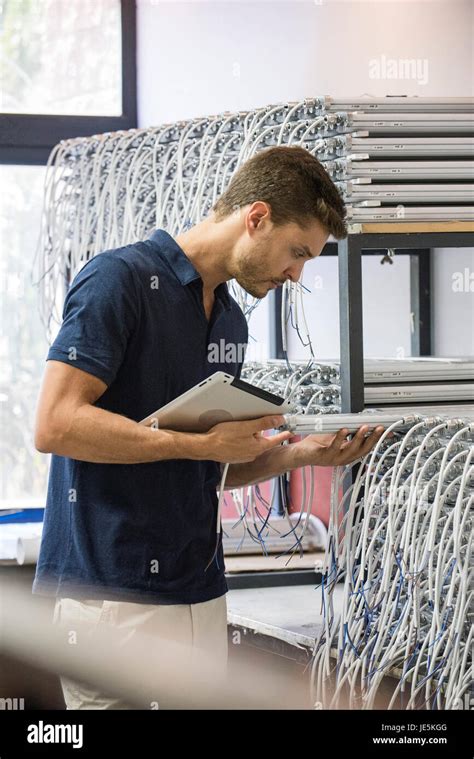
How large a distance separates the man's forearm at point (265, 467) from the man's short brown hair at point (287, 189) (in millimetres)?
393

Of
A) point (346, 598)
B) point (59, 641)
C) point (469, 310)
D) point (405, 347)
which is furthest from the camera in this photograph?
point (405, 347)

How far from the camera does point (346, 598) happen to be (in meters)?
1.95

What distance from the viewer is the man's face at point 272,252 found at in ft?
5.66

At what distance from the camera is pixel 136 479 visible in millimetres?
1670

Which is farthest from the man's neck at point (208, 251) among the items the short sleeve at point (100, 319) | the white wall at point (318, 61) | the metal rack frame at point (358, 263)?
the white wall at point (318, 61)

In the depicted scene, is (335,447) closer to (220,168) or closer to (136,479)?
(136,479)

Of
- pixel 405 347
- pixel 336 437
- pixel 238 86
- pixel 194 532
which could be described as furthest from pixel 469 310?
pixel 194 532

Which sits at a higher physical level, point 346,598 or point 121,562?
point 121,562

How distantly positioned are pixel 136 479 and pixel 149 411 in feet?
0.35

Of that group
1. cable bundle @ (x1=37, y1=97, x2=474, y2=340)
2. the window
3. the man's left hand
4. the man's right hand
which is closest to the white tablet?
the man's right hand

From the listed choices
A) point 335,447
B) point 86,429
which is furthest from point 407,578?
point 86,429

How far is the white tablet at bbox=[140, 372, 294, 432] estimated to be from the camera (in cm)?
156
